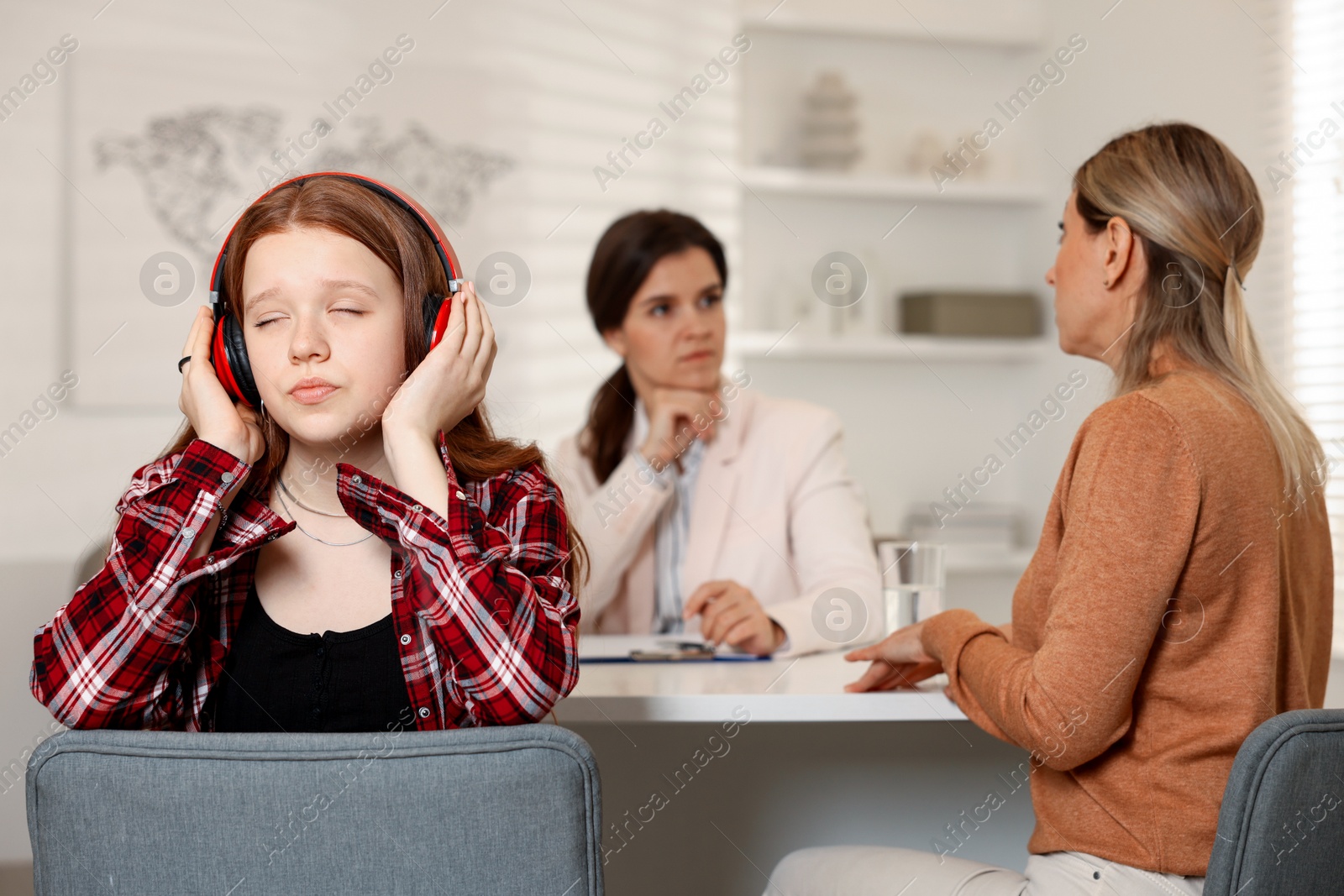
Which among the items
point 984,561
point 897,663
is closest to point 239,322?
point 897,663

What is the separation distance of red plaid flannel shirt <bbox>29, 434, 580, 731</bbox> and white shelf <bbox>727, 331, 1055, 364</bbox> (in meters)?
2.48

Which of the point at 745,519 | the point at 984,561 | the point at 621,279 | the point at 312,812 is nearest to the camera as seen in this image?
the point at 312,812

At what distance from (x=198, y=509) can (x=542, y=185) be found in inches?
99.7

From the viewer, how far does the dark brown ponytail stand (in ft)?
7.61

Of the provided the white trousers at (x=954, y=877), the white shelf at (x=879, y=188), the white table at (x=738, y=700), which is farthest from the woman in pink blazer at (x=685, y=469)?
the white shelf at (x=879, y=188)

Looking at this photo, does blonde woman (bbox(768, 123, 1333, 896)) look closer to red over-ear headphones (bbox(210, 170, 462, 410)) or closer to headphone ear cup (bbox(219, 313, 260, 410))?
red over-ear headphones (bbox(210, 170, 462, 410))

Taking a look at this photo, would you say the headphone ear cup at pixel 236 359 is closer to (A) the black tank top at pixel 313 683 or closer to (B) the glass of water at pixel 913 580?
(A) the black tank top at pixel 313 683

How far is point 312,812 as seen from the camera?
71 centimetres

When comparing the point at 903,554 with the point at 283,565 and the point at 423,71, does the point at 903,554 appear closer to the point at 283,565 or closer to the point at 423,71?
Answer: the point at 283,565

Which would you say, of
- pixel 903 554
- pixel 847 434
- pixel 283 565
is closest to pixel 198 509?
pixel 283 565

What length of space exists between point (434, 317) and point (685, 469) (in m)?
1.27

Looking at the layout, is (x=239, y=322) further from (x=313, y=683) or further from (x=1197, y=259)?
(x=1197, y=259)

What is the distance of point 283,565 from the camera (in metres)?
1.08

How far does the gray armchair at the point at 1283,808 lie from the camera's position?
859mm
